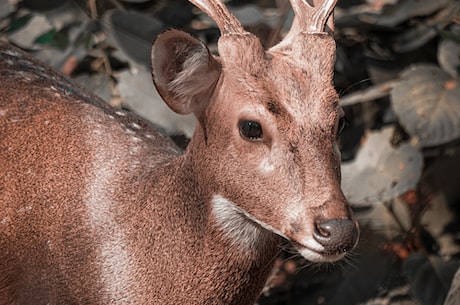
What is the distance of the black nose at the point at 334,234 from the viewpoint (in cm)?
332

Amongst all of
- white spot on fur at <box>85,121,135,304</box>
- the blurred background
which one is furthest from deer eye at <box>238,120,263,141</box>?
the blurred background

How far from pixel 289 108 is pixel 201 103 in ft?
1.07

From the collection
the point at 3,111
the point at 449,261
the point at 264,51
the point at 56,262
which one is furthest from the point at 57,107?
the point at 449,261

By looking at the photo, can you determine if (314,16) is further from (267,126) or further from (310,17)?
(267,126)

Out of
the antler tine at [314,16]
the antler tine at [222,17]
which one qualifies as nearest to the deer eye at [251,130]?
the antler tine at [222,17]

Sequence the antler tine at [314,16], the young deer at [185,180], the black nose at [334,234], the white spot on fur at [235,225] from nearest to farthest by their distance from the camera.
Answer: the black nose at [334,234] < the young deer at [185,180] < the white spot on fur at [235,225] < the antler tine at [314,16]

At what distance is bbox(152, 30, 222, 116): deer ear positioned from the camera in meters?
3.53

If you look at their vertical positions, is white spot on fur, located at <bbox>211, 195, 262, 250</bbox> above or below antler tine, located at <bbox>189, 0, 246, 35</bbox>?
below

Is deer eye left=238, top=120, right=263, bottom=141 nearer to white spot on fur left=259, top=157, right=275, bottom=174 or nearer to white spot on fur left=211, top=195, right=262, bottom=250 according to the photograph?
white spot on fur left=259, top=157, right=275, bottom=174

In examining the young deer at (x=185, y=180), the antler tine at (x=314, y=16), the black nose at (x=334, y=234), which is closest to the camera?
the black nose at (x=334, y=234)

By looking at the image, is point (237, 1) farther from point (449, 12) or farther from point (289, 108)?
point (289, 108)

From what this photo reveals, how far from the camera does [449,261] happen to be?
5.56 m

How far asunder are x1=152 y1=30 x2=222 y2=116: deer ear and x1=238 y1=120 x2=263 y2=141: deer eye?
0.63ft

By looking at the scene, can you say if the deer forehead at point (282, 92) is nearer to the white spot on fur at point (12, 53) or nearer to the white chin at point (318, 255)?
the white chin at point (318, 255)
